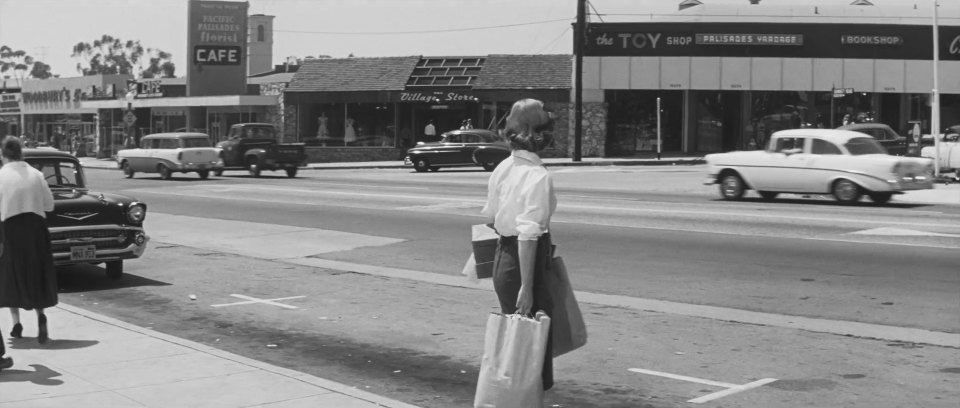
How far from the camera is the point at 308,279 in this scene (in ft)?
46.6

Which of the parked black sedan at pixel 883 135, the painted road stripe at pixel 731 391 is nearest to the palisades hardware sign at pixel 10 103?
the parked black sedan at pixel 883 135

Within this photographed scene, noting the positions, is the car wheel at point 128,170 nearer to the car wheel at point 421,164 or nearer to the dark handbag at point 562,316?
the car wheel at point 421,164

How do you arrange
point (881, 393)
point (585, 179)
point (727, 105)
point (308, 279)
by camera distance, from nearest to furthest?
1. point (881, 393)
2. point (308, 279)
3. point (585, 179)
4. point (727, 105)

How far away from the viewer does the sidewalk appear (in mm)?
7383

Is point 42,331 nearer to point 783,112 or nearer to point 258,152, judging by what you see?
point 258,152

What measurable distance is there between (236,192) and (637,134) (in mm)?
Answer: 25880

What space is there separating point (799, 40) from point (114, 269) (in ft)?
137

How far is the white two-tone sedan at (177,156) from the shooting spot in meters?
39.0

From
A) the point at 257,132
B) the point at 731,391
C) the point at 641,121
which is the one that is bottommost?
Answer: the point at 731,391

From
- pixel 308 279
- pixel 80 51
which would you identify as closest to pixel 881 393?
pixel 308 279

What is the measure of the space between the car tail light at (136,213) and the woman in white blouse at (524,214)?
8325 mm

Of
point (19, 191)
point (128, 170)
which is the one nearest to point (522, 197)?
point (19, 191)

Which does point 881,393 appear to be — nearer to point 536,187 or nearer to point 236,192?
point 536,187

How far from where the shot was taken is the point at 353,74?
57406 millimetres
